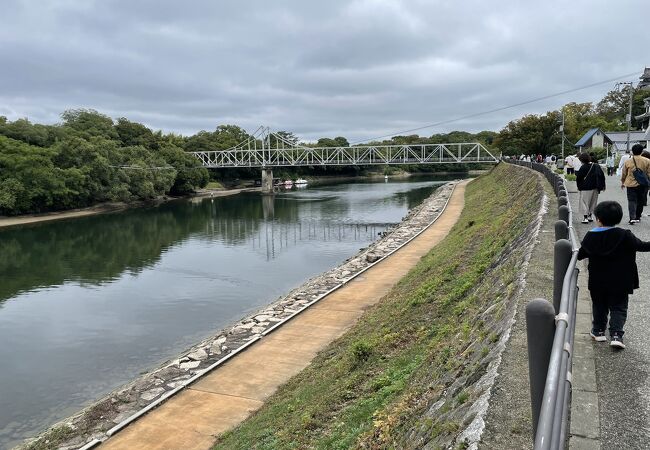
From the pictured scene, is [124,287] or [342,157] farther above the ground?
[342,157]

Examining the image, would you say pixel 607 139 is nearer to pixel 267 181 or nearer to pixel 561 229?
pixel 561 229

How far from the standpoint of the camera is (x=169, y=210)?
204 feet

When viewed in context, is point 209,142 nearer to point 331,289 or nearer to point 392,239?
point 392,239

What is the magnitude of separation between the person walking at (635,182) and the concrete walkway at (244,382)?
795 cm

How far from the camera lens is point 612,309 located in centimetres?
462

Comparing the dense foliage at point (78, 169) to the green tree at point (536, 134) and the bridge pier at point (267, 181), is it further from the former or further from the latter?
the green tree at point (536, 134)

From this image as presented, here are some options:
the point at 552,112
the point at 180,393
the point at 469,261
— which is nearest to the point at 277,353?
the point at 180,393

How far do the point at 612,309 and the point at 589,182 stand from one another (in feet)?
22.9

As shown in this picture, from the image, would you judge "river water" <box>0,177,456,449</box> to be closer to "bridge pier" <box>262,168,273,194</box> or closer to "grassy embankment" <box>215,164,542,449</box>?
"grassy embankment" <box>215,164,542,449</box>

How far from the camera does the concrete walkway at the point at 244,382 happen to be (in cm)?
920

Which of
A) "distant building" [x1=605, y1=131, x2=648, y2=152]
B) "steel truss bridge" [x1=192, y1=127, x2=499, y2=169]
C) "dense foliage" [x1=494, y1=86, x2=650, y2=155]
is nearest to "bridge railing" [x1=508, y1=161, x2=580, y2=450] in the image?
"distant building" [x1=605, y1=131, x2=648, y2=152]

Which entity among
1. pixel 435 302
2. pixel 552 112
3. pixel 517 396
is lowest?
pixel 435 302

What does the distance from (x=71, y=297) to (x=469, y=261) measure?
18870mm

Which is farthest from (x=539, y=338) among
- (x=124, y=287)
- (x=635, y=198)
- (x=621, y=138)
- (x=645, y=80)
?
(x=645, y=80)
